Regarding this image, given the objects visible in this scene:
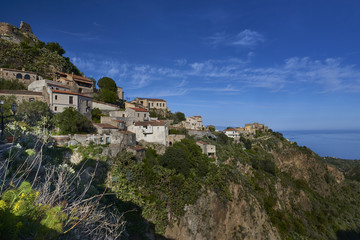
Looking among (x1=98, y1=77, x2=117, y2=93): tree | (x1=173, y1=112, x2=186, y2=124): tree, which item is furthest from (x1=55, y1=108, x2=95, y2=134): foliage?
(x1=173, y1=112, x2=186, y2=124): tree

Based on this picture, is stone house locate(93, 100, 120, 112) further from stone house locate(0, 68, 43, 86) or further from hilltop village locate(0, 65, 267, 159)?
stone house locate(0, 68, 43, 86)

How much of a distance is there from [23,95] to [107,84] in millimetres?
23034

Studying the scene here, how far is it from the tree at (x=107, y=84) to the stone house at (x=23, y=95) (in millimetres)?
21085

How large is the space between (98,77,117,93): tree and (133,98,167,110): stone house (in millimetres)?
8951

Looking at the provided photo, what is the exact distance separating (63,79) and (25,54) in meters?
11.3

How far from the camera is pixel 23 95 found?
87.4 feet

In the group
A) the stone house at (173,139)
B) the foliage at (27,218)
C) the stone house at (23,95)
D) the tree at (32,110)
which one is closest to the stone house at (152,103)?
the stone house at (173,139)

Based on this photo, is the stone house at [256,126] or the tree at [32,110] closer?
the tree at [32,110]

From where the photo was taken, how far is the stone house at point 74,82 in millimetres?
38728

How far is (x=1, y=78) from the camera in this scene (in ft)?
102

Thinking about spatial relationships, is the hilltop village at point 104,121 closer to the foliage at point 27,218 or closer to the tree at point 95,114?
the tree at point 95,114

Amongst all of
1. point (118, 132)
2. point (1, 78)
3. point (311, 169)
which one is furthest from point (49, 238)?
point (311, 169)

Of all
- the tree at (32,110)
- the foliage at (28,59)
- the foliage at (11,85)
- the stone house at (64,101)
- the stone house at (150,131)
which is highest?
the foliage at (28,59)

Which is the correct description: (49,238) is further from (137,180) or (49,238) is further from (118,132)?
(118,132)
